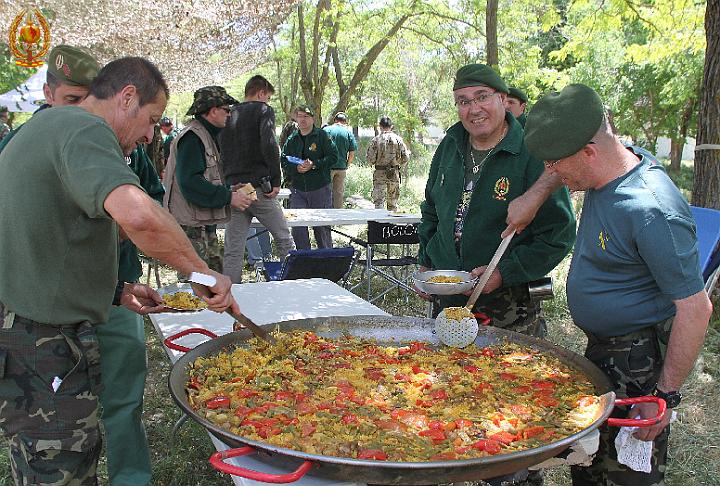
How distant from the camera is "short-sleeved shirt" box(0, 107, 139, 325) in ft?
5.98

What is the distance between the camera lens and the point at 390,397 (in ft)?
6.80

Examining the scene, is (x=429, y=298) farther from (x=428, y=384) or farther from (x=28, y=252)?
(x=28, y=252)

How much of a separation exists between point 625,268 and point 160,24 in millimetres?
9324

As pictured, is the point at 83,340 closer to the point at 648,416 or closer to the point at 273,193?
the point at 648,416

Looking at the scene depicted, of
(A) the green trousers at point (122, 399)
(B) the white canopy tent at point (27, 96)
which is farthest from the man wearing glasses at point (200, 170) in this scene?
(B) the white canopy tent at point (27, 96)

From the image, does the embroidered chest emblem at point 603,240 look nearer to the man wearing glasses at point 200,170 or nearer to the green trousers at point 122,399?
the green trousers at point 122,399

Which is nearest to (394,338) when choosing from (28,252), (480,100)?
(480,100)

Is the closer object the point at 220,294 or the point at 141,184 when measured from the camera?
the point at 220,294

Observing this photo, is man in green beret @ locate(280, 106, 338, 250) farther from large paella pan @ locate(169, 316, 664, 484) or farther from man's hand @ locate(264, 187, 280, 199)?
large paella pan @ locate(169, 316, 664, 484)

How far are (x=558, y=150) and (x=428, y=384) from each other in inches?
36.7

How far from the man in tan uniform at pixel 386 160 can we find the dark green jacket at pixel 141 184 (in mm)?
8141

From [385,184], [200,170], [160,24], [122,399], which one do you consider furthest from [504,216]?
[385,184]

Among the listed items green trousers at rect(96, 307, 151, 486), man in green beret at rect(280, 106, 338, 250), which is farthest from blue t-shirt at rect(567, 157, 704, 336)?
man in green beret at rect(280, 106, 338, 250)

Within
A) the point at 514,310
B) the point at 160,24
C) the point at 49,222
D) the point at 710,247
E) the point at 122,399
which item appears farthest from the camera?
the point at 160,24
